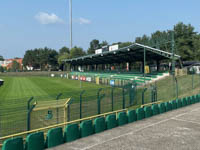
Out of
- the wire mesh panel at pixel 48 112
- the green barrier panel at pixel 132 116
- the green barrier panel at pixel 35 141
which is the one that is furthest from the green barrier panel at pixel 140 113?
the green barrier panel at pixel 35 141

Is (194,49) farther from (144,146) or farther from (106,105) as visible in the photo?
(144,146)

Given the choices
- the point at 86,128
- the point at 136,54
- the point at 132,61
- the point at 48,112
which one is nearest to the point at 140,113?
the point at 86,128

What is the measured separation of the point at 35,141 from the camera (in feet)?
24.2

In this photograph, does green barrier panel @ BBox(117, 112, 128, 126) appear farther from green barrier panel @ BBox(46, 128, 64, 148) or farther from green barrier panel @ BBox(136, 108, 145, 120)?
green barrier panel @ BBox(46, 128, 64, 148)

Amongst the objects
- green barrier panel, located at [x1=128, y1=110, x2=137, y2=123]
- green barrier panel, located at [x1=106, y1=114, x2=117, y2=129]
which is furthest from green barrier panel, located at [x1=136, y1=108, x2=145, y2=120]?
green barrier panel, located at [x1=106, y1=114, x2=117, y2=129]

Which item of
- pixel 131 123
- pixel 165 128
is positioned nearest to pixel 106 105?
pixel 131 123

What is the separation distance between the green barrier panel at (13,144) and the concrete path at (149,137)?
1652mm

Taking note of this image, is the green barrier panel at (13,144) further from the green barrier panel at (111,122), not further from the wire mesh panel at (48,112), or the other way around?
the green barrier panel at (111,122)

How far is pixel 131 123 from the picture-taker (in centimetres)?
1199

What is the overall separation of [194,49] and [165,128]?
5076 centimetres

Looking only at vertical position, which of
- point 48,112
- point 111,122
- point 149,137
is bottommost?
point 149,137

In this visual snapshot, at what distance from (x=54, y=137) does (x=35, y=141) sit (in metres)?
0.91

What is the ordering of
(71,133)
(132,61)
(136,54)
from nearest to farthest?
(71,133) → (136,54) → (132,61)

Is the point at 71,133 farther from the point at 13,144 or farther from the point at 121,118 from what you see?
the point at 121,118
